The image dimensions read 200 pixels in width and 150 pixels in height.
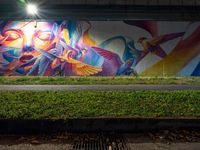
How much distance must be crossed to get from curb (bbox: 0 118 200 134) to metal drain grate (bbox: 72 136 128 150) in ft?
1.32

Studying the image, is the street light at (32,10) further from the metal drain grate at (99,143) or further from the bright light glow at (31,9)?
the metal drain grate at (99,143)

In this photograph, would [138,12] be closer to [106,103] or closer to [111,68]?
[111,68]

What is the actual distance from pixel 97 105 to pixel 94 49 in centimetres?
1309

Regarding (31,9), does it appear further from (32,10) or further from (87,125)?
(87,125)

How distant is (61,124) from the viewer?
23.4 feet

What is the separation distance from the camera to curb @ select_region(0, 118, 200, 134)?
7086 mm

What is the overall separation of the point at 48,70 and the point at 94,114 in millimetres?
14114

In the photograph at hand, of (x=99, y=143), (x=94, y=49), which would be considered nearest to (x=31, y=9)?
(x=94, y=49)

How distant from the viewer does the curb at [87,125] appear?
7086 millimetres

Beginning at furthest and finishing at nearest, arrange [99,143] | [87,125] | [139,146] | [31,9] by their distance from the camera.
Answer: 1. [31,9]
2. [87,125]
3. [99,143]
4. [139,146]

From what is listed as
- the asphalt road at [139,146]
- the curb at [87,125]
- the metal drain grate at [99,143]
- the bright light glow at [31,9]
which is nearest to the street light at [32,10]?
the bright light glow at [31,9]

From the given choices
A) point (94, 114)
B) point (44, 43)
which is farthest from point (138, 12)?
point (94, 114)

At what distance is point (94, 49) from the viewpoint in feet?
70.3

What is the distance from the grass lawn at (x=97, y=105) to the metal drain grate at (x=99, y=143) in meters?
0.87
